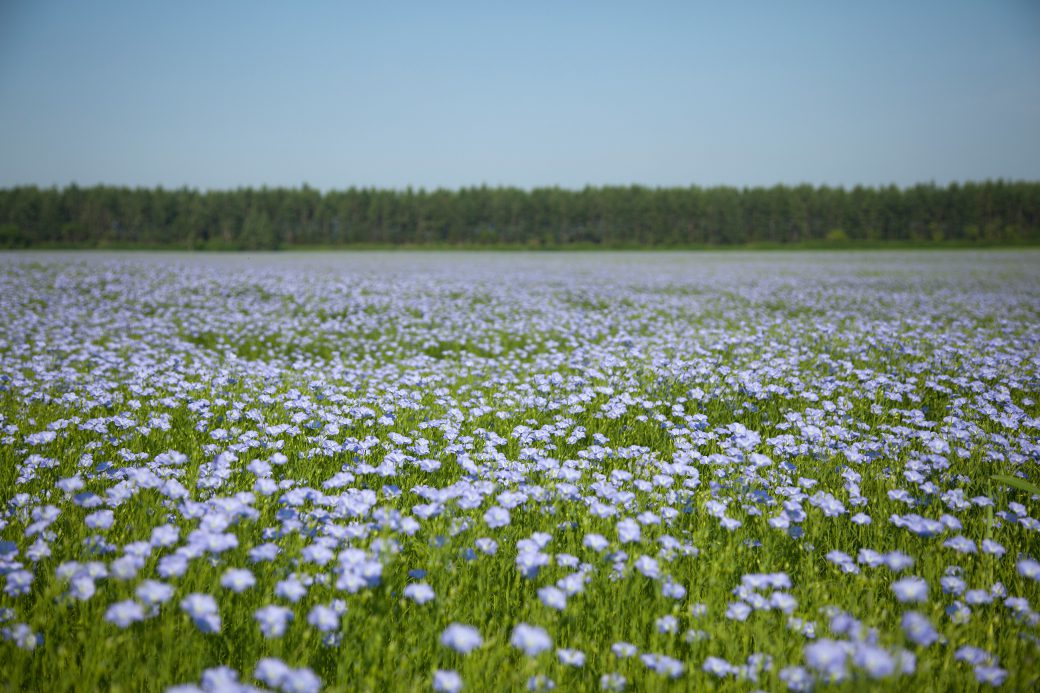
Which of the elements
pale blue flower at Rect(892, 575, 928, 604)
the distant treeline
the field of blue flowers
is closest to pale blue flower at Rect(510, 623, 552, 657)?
the field of blue flowers

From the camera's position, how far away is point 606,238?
92.9 metres

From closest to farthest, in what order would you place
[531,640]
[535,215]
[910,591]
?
[531,640]
[910,591]
[535,215]

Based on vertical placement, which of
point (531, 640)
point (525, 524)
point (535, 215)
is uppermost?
point (535, 215)

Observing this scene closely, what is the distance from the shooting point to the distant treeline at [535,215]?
8444 cm

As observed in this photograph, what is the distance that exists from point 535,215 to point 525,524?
94161 mm

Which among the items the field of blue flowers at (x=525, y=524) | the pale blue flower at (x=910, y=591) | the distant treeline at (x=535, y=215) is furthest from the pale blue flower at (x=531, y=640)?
the distant treeline at (x=535, y=215)

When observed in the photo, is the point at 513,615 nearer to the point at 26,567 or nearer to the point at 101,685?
the point at 101,685

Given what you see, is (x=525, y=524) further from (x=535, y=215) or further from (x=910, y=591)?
(x=535, y=215)

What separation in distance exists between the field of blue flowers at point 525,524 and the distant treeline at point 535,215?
7726 centimetres

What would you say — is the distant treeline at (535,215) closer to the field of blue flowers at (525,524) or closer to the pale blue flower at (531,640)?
the field of blue flowers at (525,524)

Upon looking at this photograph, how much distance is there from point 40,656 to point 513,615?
5.88 feet

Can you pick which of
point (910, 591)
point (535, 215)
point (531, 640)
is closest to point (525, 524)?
point (531, 640)

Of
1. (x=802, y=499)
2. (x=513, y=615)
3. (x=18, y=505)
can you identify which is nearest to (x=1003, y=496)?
(x=802, y=499)

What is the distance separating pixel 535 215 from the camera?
9394 cm
